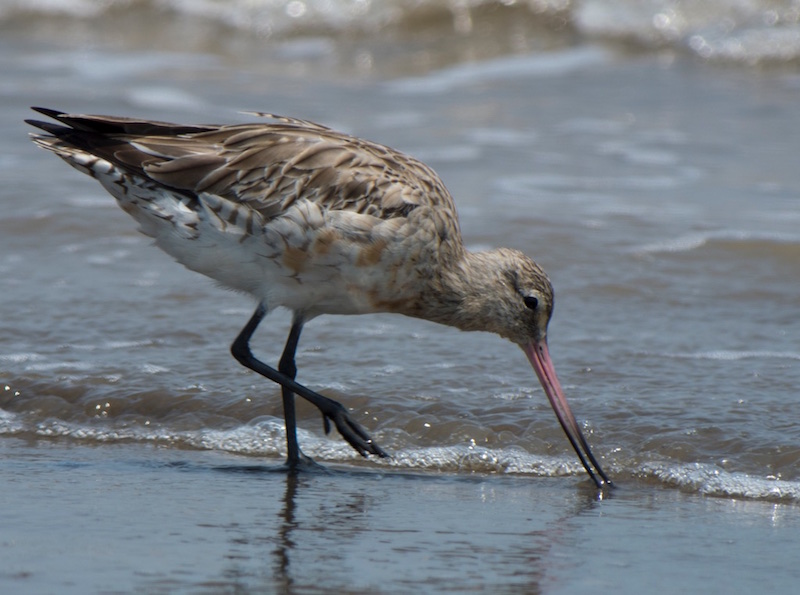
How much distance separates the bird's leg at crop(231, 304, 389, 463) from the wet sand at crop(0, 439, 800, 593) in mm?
142

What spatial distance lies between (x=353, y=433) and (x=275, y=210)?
41.5 inches

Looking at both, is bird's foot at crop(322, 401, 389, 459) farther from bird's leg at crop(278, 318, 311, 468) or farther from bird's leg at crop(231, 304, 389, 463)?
bird's leg at crop(278, 318, 311, 468)

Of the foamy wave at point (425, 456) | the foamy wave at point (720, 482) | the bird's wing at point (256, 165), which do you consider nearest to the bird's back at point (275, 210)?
the bird's wing at point (256, 165)

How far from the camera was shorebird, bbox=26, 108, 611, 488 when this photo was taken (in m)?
5.76

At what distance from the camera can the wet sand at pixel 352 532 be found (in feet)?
13.3

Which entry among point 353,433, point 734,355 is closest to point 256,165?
point 353,433

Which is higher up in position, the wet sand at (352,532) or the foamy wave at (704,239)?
the foamy wave at (704,239)

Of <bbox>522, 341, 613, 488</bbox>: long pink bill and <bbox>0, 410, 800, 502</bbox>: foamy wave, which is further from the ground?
<bbox>522, 341, 613, 488</bbox>: long pink bill

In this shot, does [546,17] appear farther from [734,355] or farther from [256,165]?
[256,165]

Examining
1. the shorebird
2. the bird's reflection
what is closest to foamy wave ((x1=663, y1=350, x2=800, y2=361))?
the shorebird

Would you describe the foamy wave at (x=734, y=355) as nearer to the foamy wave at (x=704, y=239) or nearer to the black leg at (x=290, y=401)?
the foamy wave at (x=704, y=239)

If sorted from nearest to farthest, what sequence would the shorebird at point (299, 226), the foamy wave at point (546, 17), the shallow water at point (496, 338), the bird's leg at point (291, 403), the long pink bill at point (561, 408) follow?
the long pink bill at point (561, 408) < the shallow water at point (496, 338) < the bird's leg at point (291, 403) < the shorebird at point (299, 226) < the foamy wave at point (546, 17)

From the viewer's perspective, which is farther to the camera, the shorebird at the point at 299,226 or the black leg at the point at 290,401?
the shorebird at the point at 299,226

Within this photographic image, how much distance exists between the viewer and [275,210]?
5.79 meters
